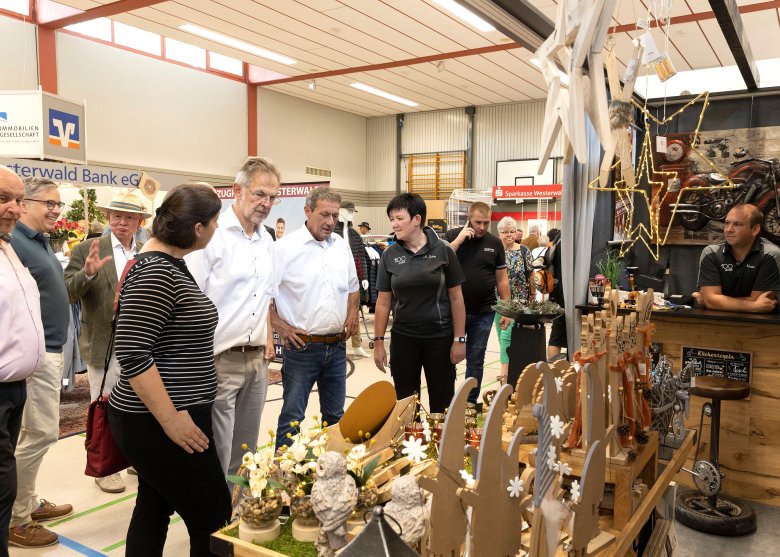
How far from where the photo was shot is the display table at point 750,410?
3535 millimetres

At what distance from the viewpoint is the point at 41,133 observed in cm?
509

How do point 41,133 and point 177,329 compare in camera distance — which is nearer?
point 177,329

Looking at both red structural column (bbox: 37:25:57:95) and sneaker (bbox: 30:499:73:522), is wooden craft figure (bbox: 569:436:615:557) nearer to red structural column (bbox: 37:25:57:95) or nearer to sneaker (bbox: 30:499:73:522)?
sneaker (bbox: 30:499:73:522)

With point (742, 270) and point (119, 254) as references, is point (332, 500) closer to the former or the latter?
point (119, 254)

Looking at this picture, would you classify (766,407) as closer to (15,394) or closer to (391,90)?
(15,394)

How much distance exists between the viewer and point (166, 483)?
1.82m

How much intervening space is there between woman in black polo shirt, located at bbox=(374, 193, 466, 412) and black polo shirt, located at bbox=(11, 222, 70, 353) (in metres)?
1.63

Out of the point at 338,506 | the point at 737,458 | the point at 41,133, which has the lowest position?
the point at 737,458

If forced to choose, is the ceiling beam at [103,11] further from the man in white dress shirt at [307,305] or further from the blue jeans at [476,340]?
the man in white dress shirt at [307,305]

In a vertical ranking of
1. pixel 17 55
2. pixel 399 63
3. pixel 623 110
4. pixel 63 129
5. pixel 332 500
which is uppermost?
pixel 399 63

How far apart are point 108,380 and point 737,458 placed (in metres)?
3.65

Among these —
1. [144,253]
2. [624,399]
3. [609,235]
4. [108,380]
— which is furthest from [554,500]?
[609,235]

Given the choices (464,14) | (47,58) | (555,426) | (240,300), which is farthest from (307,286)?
(47,58)

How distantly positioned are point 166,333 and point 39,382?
1.43 metres
